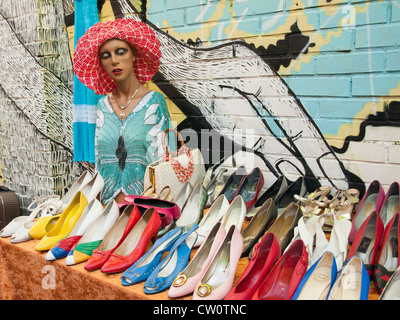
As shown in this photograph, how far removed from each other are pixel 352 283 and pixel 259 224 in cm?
63

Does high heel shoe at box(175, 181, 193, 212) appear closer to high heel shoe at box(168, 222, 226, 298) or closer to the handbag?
the handbag

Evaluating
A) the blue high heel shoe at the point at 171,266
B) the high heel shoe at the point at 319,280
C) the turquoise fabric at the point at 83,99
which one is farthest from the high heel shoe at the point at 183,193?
the turquoise fabric at the point at 83,99

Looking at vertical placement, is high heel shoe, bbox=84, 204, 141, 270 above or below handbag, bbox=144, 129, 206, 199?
below

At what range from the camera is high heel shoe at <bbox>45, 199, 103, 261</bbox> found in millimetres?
1801

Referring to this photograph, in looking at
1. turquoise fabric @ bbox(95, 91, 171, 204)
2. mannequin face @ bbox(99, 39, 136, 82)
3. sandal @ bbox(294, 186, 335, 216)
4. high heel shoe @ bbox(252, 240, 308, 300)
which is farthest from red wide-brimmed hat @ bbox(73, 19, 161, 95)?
high heel shoe @ bbox(252, 240, 308, 300)

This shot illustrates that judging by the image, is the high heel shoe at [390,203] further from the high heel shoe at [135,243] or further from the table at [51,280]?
the high heel shoe at [135,243]

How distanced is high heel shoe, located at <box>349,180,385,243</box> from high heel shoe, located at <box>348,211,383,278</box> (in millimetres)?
244

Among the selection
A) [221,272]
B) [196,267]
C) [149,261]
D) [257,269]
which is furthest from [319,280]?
[149,261]

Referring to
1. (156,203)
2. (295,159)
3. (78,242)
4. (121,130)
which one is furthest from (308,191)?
(78,242)

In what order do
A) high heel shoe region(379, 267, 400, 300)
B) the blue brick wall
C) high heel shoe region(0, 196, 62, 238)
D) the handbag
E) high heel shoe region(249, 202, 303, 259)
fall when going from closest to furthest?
high heel shoe region(379, 267, 400, 300) → high heel shoe region(249, 202, 303, 259) → the blue brick wall → high heel shoe region(0, 196, 62, 238) → the handbag

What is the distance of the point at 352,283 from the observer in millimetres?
1353

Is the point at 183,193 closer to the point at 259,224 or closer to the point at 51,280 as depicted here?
the point at 259,224

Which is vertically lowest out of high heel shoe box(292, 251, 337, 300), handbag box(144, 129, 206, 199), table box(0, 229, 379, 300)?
table box(0, 229, 379, 300)

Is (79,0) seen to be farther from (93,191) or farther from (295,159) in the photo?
(295,159)
